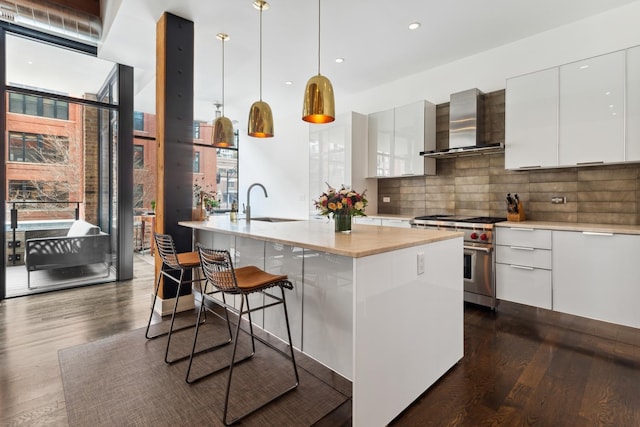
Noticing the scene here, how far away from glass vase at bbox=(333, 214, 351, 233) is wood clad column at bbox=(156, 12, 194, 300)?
1.82 metres

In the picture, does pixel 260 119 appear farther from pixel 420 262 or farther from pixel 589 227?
pixel 589 227

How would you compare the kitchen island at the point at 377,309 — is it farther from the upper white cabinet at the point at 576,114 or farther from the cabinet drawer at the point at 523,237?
the upper white cabinet at the point at 576,114

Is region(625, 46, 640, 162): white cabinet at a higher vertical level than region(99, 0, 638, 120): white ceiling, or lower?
lower

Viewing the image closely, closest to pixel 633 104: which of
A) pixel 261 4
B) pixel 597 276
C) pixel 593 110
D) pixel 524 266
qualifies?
pixel 593 110

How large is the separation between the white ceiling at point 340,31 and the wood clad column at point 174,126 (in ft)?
0.68

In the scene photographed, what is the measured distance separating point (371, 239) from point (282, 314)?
40.5 inches

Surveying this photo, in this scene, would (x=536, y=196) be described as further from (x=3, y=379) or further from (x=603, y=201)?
(x=3, y=379)

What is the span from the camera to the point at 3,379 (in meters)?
2.05

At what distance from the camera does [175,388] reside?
1985 mm

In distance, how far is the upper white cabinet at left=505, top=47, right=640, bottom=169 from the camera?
8.82ft

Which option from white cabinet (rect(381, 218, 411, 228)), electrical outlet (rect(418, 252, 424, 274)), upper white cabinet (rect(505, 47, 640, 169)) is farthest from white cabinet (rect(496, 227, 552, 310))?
electrical outlet (rect(418, 252, 424, 274))

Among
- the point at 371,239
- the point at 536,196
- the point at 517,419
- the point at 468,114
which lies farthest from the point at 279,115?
the point at 517,419

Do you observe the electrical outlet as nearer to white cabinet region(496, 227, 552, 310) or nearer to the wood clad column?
white cabinet region(496, 227, 552, 310)

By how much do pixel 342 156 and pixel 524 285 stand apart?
8.98 feet
